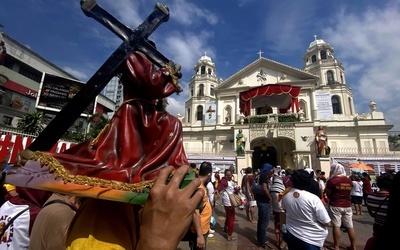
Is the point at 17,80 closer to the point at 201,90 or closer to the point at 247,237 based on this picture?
the point at 201,90

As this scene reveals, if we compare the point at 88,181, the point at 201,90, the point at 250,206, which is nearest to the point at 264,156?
the point at 201,90

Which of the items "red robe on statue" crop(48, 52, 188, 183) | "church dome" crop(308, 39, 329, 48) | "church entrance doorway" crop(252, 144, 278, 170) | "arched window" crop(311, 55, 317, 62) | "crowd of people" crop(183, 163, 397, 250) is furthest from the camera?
"arched window" crop(311, 55, 317, 62)

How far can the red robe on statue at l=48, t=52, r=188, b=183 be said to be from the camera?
33.0 inches

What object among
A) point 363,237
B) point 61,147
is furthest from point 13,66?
point 363,237

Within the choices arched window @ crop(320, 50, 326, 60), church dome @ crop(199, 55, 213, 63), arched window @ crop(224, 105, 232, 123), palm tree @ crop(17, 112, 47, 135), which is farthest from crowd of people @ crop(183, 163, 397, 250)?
church dome @ crop(199, 55, 213, 63)

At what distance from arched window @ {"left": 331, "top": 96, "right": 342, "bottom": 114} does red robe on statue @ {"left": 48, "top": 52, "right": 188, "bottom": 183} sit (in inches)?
1149

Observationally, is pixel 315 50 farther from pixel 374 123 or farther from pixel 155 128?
pixel 155 128

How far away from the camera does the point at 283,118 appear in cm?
1991

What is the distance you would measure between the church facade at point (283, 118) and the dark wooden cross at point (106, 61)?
16.1 meters

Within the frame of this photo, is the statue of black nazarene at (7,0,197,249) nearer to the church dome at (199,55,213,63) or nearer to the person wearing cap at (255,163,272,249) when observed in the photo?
the person wearing cap at (255,163,272,249)

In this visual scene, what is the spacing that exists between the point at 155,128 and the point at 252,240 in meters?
5.17

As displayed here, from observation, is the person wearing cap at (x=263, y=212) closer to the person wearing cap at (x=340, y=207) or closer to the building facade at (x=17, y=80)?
the person wearing cap at (x=340, y=207)

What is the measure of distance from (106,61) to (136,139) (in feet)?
2.06

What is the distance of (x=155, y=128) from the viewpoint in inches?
41.7
